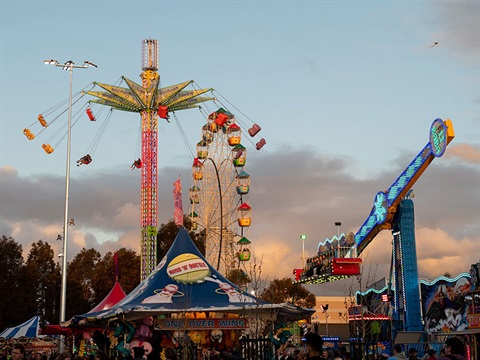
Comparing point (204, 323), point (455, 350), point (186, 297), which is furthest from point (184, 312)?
point (455, 350)

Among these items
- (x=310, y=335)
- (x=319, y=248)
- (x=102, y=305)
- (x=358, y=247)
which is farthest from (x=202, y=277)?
(x=319, y=248)

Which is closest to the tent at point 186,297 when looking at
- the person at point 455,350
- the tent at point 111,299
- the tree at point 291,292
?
the tent at point 111,299

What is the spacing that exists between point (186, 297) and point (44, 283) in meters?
44.6

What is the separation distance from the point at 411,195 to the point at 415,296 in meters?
6.53

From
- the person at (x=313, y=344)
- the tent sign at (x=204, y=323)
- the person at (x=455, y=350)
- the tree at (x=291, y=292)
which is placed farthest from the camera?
the tree at (x=291, y=292)

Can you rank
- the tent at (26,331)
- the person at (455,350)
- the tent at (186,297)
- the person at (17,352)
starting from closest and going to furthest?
the person at (455,350)
the person at (17,352)
the tent at (186,297)
the tent at (26,331)

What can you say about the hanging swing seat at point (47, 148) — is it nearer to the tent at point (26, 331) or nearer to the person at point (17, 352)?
the tent at point (26, 331)

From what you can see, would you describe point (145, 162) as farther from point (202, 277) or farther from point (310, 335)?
point (310, 335)

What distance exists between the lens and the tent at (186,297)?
24.2 metres

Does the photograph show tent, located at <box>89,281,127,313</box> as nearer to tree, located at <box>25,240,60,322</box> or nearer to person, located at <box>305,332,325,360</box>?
tree, located at <box>25,240,60,322</box>

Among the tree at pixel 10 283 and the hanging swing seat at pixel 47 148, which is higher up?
the hanging swing seat at pixel 47 148

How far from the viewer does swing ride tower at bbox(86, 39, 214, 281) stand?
193 feet

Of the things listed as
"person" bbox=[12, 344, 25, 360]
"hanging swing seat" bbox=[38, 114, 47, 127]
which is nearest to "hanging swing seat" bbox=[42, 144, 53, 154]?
"hanging swing seat" bbox=[38, 114, 47, 127]

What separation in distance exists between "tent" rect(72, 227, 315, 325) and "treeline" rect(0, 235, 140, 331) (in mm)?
31621
